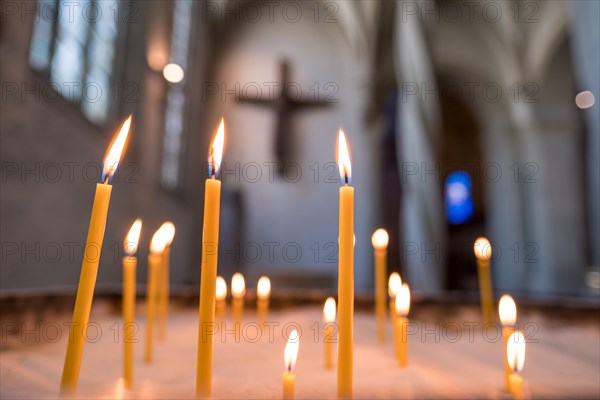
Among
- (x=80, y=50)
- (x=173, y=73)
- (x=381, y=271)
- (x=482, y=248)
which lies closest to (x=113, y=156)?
(x=381, y=271)

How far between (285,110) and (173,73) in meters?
1.91

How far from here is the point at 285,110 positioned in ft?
19.9

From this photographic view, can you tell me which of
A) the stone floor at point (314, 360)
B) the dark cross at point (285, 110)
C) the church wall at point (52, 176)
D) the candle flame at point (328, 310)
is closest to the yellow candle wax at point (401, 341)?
the stone floor at point (314, 360)

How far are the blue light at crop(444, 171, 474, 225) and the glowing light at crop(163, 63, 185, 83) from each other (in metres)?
7.48

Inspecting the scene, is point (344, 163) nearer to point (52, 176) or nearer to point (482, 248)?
point (482, 248)

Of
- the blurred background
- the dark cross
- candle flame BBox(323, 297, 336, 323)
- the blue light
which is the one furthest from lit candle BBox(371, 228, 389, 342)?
the blue light

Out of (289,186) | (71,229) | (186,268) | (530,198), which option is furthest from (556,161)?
(71,229)

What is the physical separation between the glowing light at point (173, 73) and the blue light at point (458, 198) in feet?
24.6

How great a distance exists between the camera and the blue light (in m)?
10.3

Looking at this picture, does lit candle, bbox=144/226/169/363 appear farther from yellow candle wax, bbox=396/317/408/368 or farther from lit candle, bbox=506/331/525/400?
lit candle, bbox=506/331/525/400

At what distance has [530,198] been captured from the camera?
20.5ft

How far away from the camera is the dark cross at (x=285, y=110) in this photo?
598 centimetres

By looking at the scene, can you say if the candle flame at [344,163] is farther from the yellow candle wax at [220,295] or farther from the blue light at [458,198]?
the blue light at [458,198]

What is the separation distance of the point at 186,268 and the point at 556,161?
5.21 meters
